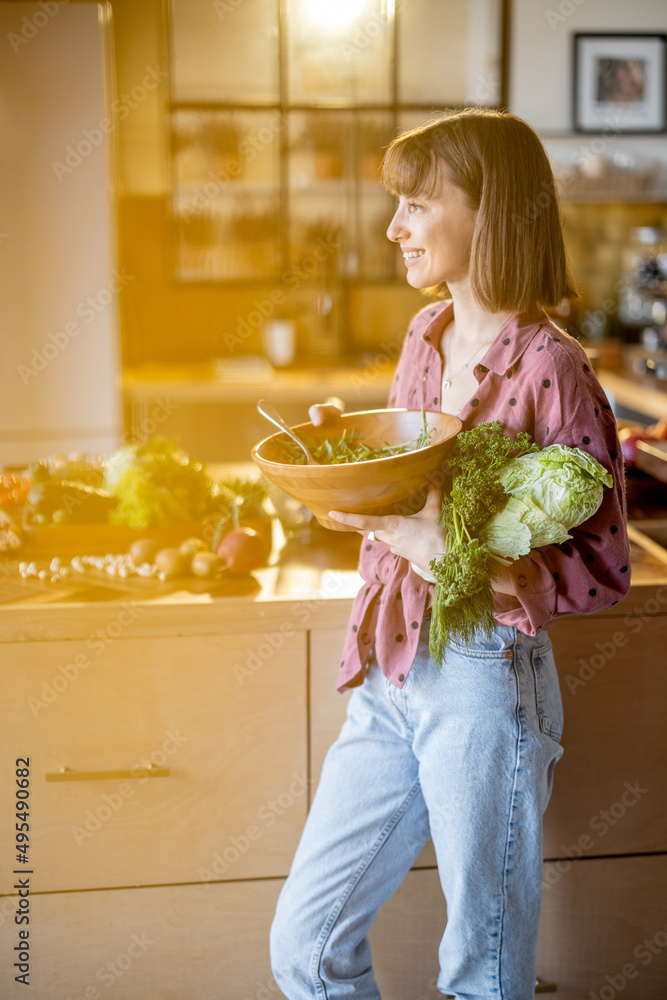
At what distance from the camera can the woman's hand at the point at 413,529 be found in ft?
3.72

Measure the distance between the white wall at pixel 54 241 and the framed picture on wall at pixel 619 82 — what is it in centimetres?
209

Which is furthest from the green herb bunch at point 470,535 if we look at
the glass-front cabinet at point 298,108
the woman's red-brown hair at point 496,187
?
the glass-front cabinet at point 298,108

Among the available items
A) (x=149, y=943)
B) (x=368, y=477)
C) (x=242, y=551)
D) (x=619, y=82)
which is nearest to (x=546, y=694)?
(x=368, y=477)

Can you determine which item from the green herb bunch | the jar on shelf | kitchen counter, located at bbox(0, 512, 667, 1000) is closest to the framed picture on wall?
the jar on shelf

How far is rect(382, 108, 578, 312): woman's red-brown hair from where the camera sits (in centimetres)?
118

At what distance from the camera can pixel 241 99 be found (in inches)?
157

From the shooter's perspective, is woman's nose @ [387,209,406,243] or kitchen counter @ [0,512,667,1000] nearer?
woman's nose @ [387,209,406,243]

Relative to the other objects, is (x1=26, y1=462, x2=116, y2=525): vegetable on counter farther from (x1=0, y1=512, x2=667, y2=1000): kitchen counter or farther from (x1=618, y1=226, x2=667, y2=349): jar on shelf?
(x1=618, y1=226, x2=667, y2=349): jar on shelf

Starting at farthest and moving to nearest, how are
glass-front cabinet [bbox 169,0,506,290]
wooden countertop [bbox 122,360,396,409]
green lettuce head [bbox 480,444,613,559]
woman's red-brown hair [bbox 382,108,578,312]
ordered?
glass-front cabinet [bbox 169,0,506,290] < wooden countertop [bbox 122,360,396,409] < woman's red-brown hair [bbox 382,108,578,312] < green lettuce head [bbox 480,444,613,559]

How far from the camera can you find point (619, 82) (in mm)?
4023

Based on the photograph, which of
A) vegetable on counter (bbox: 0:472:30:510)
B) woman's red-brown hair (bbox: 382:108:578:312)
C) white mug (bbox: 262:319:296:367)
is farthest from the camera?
white mug (bbox: 262:319:296:367)

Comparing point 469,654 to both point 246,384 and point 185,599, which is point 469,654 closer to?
Result: point 185,599

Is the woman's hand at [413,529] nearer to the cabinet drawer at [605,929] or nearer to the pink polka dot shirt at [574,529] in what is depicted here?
the pink polka dot shirt at [574,529]

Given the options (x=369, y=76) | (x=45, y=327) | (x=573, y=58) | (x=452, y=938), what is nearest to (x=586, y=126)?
(x=573, y=58)
